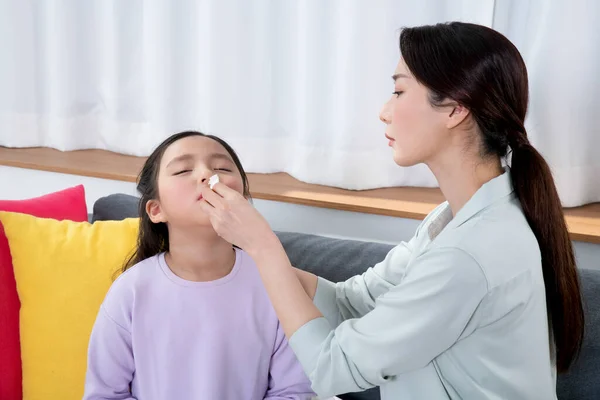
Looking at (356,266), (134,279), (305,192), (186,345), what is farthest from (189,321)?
(305,192)

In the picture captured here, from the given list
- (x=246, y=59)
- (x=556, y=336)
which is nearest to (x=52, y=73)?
(x=246, y=59)

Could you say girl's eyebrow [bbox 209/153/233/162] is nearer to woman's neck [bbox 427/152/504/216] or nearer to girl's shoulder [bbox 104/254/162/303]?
girl's shoulder [bbox 104/254/162/303]

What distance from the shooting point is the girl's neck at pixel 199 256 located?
162 cm

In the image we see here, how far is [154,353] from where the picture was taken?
1598 mm

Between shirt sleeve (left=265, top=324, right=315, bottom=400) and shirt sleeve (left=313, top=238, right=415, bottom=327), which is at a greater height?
shirt sleeve (left=313, top=238, right=415, bottom=327)

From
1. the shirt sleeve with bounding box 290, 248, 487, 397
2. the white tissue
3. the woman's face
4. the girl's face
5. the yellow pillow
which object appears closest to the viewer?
the shirt sleeve with bounding box 290, 248, 487, 397

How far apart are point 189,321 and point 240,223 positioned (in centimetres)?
37

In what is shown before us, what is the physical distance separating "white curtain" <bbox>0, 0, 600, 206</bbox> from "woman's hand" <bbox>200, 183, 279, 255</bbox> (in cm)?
103

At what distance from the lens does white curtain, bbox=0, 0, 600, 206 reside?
2123 millimetres

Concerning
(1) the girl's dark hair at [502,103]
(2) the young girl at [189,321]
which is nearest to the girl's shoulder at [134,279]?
(2) the young girl at [189,321]

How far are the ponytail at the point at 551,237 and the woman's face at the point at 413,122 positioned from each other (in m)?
0.13

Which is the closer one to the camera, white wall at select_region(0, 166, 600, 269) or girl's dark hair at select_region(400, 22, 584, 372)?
girl's dark hair at select_region(400, 22, 584, 372)

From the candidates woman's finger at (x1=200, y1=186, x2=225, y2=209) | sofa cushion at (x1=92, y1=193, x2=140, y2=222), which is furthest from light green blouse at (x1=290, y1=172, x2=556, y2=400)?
sofa cushion at (x1=92, y1=193, x2=140, y2=222)

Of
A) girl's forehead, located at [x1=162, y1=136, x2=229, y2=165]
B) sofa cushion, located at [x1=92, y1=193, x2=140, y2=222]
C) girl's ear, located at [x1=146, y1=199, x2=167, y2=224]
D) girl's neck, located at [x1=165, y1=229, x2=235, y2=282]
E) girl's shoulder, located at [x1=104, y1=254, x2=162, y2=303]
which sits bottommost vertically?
sofa cushion, located at [x1=92, y1=193, x2=140, y2=222]
